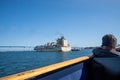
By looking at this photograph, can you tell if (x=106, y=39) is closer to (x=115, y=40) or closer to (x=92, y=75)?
(x=115, y=40)

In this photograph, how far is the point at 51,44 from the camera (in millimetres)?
126188

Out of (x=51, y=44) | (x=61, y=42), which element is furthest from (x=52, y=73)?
(x=51, y=44)

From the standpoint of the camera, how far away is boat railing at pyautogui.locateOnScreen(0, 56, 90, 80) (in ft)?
5.13

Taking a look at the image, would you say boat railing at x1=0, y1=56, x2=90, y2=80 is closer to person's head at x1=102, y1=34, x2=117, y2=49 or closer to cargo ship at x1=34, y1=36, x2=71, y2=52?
person's head at x1=102, y1=34, x2=117, y2=49

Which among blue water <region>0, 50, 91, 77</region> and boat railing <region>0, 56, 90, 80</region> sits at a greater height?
boat railing <region>0, 56, 90, 80</region>

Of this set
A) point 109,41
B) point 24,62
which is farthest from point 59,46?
point 109,41

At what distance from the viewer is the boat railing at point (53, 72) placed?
1563 millimetres

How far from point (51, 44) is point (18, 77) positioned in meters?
125

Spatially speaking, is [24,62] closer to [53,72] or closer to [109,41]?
[109,41]

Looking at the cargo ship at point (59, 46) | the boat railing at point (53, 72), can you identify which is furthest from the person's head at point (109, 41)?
the cargo ship at point (59, 46)

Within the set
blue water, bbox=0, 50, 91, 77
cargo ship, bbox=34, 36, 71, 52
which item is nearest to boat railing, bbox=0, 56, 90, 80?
blue water, bbox=0, 50, 91, 77

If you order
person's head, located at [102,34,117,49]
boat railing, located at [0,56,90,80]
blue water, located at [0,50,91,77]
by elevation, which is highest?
person's head, located at [102,34,117,49]

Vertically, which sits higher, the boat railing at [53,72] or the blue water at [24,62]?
the boat railing at [53,72]

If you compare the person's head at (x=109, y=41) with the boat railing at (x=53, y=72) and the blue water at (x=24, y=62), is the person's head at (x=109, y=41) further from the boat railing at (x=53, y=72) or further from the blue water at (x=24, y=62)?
the blue water at (x=24, y=62)
